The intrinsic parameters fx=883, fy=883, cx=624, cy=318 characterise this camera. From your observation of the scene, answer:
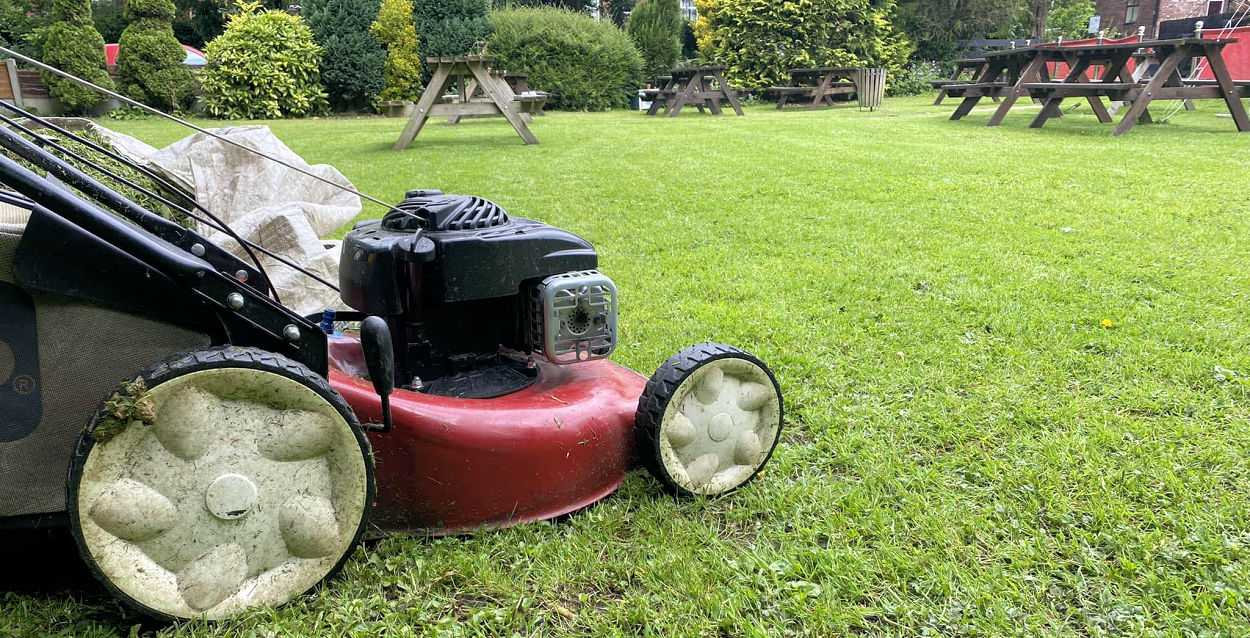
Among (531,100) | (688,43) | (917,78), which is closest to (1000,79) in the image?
(531,100)

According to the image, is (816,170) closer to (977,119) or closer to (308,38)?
(977,119)

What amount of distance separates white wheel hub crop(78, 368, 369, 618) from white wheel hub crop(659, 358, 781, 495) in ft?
2.27

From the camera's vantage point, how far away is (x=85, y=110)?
13.2m

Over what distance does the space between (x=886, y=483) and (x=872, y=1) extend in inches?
836

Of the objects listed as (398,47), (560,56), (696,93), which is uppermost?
(398,47)

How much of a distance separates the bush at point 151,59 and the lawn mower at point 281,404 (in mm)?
14031

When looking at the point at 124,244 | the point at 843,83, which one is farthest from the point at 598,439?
the point at 843,83

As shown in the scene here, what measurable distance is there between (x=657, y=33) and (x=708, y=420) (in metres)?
20.0

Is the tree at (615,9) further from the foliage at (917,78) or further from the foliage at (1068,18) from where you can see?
the foliage at (1068,18)

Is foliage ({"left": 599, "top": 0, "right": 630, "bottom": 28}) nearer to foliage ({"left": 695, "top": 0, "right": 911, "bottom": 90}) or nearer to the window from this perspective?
foliage ({"left": 695, "top": 0, "right": 911, "bottom": 90})

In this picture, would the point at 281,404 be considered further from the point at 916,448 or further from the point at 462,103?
the point at 462,103

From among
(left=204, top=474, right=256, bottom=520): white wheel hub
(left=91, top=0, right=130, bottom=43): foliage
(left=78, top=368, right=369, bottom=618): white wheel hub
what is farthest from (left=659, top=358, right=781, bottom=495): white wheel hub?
(left=91, top=0, right=130, bottom=43): foliage

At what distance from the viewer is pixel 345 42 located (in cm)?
1524

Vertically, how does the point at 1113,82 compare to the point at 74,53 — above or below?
below
